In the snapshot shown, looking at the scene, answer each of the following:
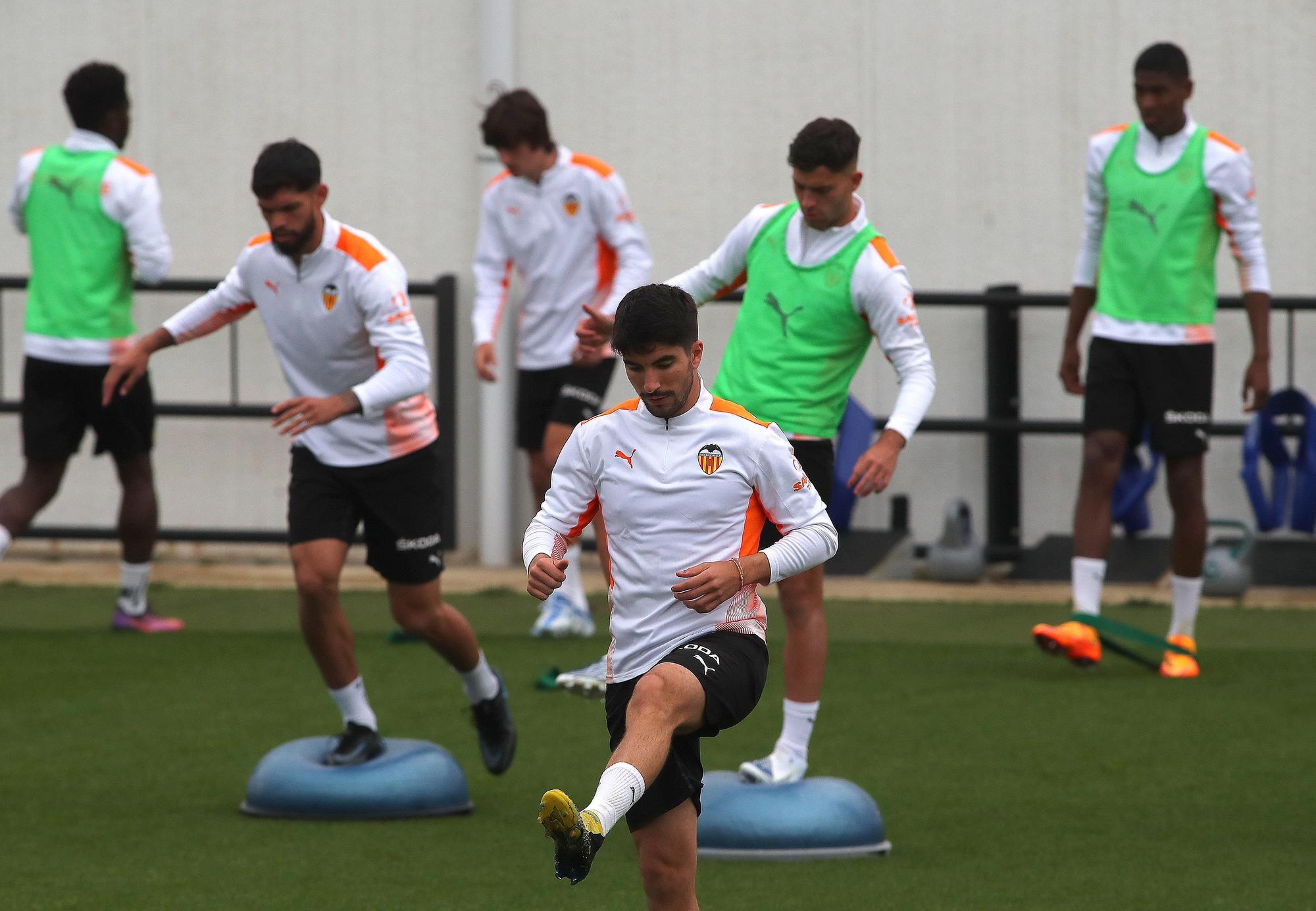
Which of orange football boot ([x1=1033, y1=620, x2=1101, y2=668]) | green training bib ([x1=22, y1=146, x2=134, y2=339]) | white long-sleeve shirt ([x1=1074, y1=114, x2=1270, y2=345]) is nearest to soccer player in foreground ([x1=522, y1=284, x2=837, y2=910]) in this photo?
orange football boot ([x1=1033, y1=620, x2=1101, y2=668])

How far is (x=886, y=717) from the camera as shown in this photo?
650cm

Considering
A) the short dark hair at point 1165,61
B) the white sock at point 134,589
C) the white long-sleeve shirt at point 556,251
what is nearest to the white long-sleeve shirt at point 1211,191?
the short dark hair at point 1165,61

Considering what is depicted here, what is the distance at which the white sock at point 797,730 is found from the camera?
5070 millimetres

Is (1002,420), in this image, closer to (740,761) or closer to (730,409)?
(740,761)

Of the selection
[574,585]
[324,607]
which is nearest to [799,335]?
[324,607]

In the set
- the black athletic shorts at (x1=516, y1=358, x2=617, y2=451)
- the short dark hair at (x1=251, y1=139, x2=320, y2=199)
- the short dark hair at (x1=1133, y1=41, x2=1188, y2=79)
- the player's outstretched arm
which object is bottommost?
the black athletic shorts at (x1=516, y1=358, x2=617, y2=451)

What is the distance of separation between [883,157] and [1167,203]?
10.4 feet

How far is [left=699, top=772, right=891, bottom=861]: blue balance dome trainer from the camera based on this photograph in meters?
4.80

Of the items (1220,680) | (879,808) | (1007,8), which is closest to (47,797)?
(879,808)

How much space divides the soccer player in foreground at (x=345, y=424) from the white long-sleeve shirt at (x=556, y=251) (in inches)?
89.3

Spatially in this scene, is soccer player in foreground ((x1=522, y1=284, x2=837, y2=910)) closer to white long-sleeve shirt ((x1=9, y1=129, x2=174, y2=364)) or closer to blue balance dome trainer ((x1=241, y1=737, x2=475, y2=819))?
blue balance dome trainer ((x1=241, y1=737, x2=475, y2=819))

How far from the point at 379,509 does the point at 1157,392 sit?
3.11 m

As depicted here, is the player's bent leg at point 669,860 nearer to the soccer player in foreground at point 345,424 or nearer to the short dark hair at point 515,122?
the soccer player in foreground at point 345,424

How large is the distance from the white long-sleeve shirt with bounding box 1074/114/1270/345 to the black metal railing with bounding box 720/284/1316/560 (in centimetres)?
249
